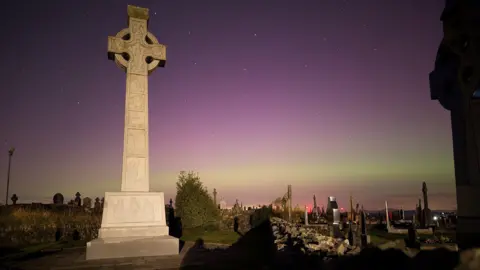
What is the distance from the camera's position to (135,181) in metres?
9.91

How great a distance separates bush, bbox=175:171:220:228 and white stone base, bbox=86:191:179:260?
13.7 m

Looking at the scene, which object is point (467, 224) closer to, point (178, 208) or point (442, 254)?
point (442, 254)

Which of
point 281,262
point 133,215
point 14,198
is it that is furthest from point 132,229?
point 14,198

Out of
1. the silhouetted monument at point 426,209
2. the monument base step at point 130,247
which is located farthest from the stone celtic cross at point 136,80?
the silhouetted monument at point 426,209

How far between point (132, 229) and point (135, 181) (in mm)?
1453

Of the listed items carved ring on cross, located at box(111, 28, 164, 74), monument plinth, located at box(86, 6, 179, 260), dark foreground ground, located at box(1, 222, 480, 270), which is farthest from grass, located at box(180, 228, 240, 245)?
carved ring on cross, located at box(111, 28, 164, 74)

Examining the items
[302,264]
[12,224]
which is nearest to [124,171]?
[302,264]

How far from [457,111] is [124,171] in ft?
28.9

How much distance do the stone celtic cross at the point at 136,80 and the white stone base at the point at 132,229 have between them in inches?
18.5

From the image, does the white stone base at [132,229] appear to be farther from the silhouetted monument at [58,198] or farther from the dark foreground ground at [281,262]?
the silhouetted monument at [58,198]

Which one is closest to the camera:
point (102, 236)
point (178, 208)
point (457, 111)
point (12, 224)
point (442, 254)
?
point (457, 111)

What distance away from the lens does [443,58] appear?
3.68 meters

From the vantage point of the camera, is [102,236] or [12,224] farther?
[12,224]

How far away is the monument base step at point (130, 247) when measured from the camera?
8.41 m
